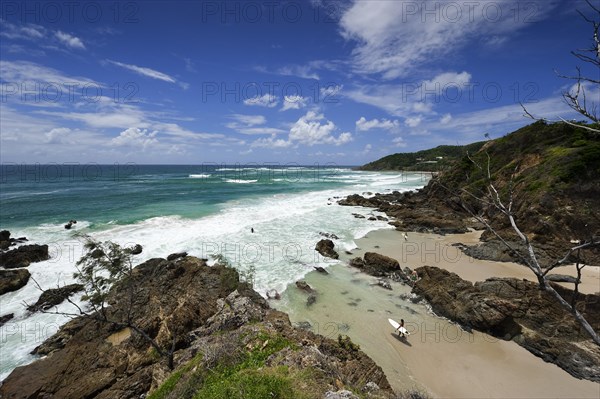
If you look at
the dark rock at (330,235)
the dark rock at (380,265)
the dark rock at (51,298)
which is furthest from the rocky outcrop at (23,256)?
the dark rock at (380,265)

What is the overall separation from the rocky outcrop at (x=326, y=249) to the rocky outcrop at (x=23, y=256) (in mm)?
22256

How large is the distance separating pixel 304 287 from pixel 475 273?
12.3m

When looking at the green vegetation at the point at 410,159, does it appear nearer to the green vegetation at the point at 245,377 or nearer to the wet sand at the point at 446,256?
the wet sand at the point at 446,256

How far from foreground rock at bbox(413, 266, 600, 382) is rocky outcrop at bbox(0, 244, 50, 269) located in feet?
94.9

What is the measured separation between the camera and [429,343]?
13422 mm

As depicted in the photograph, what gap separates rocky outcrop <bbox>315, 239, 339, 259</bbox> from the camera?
79.2 feet

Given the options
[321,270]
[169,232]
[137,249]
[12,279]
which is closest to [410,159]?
[169,232]

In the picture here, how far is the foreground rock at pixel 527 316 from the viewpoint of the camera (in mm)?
11547

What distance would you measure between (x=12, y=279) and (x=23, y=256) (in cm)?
393

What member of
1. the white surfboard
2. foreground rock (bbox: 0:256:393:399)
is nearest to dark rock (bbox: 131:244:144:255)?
foreground rock (bbox: 0:256:393:399)

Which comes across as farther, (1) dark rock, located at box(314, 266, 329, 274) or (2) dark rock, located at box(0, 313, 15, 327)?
(1) dark rock, located at box(314, 266, 329, 274)

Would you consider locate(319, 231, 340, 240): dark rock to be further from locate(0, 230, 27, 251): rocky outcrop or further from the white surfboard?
locate(0, 230, 27, 251): rocky outcrop

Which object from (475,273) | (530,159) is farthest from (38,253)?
(530,159)

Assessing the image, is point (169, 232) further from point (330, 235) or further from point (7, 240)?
point (330, 235)
